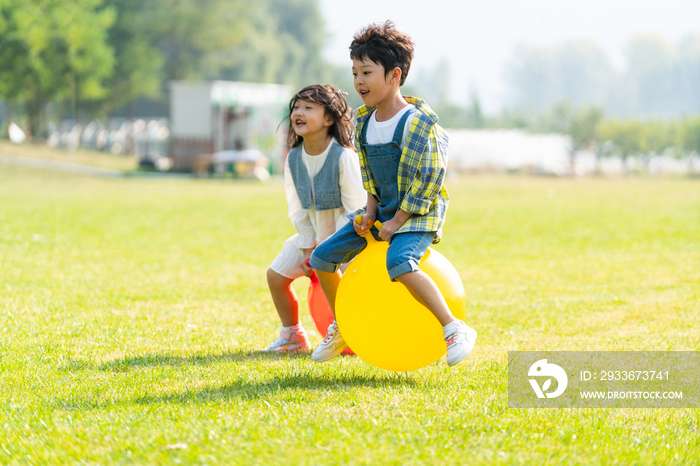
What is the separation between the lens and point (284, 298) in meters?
5.04

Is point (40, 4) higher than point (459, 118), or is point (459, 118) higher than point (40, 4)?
point (40, 4)

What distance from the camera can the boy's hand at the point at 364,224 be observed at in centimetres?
414

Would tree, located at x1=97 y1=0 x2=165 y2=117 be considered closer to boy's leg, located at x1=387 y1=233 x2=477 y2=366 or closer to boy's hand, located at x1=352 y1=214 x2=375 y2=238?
boy's hand, located at x1=352 y1=214 x2=375 y2=238

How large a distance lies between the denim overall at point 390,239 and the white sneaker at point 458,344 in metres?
0.40

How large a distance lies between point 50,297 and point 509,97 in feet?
539

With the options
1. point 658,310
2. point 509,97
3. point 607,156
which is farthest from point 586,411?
point 509,97

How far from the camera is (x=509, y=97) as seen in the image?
164m

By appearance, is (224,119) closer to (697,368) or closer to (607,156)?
(697,368)

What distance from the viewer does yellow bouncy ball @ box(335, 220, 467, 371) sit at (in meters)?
4.02

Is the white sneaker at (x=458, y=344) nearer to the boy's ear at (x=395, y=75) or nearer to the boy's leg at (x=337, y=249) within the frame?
the boy's leg at (x=337, y=249)

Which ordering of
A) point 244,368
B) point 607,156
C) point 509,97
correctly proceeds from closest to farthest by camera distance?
point 244,368 < point 607,156 < point 509,97

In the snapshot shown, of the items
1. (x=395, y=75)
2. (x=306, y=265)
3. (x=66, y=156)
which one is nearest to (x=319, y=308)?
(x=306, y=265)
